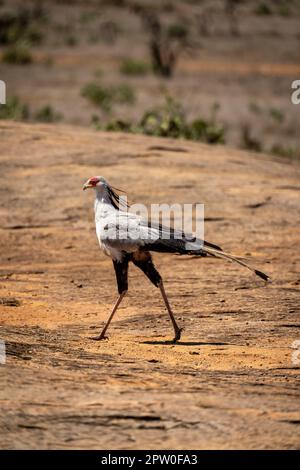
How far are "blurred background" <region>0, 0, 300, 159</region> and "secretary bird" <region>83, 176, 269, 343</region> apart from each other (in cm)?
779

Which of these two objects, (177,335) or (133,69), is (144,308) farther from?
(133,69)

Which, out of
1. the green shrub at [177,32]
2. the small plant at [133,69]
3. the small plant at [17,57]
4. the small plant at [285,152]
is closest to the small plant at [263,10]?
the green shrub at [177,32]

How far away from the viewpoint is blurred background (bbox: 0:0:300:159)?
63.2 feet

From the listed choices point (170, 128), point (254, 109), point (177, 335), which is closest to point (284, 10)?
point (254, 109)

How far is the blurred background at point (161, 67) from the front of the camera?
1927cm

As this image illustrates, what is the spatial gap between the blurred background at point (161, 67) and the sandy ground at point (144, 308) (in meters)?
3.43

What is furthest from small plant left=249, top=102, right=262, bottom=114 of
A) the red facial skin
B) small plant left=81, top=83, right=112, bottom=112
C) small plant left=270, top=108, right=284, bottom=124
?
the red facial skin

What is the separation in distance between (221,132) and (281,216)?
209 inches

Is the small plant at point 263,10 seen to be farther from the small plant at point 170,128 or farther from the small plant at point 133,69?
the small plant at point 170,128

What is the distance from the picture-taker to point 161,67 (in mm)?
27391

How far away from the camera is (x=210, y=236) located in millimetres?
9609

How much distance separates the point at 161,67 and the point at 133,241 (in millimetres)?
21516

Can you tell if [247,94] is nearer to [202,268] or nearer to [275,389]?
[202,268]
